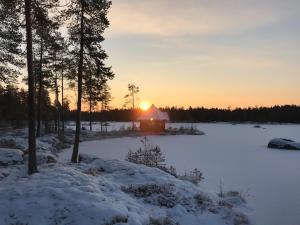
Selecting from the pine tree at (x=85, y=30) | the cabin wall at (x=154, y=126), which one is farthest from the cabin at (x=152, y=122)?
the pine tree at (x=85, y=30)

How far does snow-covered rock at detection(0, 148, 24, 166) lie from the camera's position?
70.2 feet

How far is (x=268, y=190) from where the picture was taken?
20094 millimetres

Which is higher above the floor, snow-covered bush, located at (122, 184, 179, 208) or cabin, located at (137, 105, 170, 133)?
cabin, located at (137, 105, 170, 133)

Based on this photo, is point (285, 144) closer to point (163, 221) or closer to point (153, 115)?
point (153, 115)

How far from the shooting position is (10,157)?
22.0m

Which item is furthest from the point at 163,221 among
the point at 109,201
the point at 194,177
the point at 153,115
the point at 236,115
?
the point at 236,115

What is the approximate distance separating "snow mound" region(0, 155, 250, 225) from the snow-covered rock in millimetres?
3801

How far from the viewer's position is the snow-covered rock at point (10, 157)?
21.4 metres

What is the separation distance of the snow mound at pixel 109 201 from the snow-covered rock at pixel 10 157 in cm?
380

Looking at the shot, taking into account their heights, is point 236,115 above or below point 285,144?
above

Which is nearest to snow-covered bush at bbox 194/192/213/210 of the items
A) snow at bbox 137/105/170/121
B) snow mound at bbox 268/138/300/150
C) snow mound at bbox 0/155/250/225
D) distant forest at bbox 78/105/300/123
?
snow mound at bbox 0/155/250/225

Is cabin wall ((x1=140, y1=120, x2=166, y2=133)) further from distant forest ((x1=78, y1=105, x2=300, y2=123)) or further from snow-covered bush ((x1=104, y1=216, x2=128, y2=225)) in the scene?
distant forest ((x1=78, y1=105, x2=300, y2=123))

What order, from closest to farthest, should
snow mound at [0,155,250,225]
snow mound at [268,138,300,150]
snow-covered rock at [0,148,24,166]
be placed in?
snow mound at [0,155,250,225] → snow-covered rock at [0,148,24,166] → snow mound at [268,138,300,150]

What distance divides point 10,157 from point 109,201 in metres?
10.9
